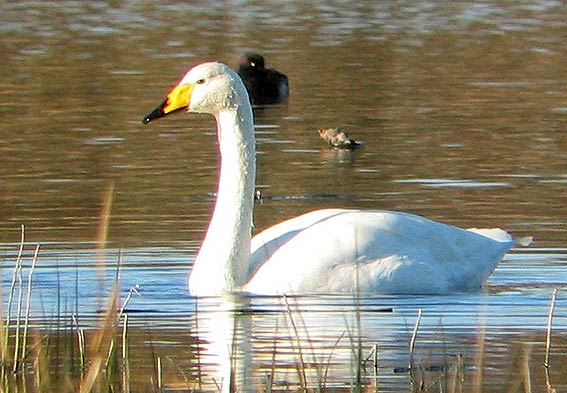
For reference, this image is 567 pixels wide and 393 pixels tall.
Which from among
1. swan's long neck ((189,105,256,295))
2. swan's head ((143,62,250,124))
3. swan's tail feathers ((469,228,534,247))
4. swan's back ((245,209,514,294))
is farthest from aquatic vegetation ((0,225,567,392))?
swan's head ((143,62,250,124))

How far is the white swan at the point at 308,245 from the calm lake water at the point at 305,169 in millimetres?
185

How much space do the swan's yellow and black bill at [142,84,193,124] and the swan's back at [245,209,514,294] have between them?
0.87 metres

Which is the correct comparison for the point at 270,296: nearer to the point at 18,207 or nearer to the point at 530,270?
the point at 530,270

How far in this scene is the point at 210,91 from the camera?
9812 millimetres

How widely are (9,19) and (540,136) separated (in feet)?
54.9

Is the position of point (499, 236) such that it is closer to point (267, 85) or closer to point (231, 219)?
point (231, 219)

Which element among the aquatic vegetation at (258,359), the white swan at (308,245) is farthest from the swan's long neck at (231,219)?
the aquatic vegetation at (258,359)

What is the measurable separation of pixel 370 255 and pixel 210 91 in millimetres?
1353

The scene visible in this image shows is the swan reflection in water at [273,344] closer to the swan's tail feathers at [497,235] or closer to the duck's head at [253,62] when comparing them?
the swan's tail feathers at [497,235]

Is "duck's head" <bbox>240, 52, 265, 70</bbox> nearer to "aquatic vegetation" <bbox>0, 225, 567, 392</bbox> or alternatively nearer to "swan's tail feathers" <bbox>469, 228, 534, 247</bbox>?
"swan's tail feathers" <bbox>469, 228, 534, 247</bbox>

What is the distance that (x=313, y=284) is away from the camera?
9133 millimetres

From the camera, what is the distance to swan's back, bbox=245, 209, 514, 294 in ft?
30.1

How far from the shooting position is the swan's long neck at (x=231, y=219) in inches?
374

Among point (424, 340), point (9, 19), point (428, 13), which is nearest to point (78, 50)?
point (9, 19)
